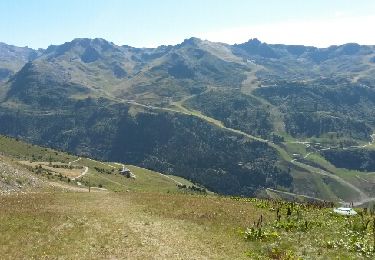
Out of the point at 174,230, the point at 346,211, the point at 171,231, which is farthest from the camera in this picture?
the point at 346,211

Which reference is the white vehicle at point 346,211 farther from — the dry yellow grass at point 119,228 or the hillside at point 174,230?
the dry yellow grass at point 119,228

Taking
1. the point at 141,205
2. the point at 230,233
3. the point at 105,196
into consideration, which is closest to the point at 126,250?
the point at 230,233

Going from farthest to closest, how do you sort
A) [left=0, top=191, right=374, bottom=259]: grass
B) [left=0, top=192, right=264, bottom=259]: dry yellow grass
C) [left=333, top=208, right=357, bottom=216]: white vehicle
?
[left=333, top=208, right=357, bottom=216]: white vehicle, [left=0, top=191, right=374, bottom=259]: grass, [left=0, top=192, right=264, bottom=259]: dry yellow grass

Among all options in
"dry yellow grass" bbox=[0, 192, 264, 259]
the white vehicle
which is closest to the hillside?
"dry yellow grass" bbox=[0, 192, 264, 259]

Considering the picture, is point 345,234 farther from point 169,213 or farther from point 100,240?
point 100,240

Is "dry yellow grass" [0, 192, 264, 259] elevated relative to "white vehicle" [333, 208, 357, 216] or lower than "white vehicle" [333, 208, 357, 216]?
lower

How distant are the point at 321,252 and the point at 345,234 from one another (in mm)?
7145

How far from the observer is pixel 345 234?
48.8m

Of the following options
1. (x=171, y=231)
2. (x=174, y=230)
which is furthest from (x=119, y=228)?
(x=174, y=230)

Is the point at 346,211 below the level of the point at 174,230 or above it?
above

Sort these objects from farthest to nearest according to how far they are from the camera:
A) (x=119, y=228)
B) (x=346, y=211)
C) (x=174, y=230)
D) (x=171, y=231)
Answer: (x=346, y=211)
(x=174, y=230)
(x=171, y=231)
(x=119, y=228)

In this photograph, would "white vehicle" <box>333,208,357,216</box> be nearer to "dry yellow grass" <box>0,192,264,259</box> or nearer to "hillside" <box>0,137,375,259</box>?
"hillside" <box>0,137,375,259</box>

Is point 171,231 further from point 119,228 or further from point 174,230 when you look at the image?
point 119,228

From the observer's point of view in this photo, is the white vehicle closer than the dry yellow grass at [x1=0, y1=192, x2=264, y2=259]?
No
